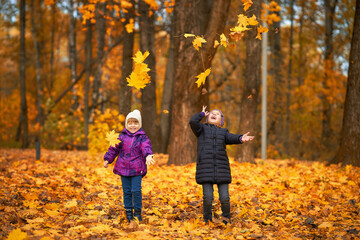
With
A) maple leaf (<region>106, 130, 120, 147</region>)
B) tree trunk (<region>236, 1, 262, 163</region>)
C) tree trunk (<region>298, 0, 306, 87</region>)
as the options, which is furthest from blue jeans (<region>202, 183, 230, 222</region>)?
tree trunk (<region>298, 0, 306, 87</region>)

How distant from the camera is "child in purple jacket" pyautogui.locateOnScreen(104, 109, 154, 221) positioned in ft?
15.3

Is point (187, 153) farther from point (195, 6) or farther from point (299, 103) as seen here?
point (299, 103)

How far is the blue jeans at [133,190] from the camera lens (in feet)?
15.4

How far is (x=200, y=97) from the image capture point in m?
9.42

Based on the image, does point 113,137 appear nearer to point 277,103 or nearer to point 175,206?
point 175,206

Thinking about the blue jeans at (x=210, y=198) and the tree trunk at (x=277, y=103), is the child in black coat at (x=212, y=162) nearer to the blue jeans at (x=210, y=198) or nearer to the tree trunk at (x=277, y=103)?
the blue jeans at (x=210, y=198)

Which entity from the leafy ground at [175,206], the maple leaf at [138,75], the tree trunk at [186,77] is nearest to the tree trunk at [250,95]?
the tree trunk at [186,77]

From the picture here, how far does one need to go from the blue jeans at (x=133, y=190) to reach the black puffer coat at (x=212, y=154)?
767mm

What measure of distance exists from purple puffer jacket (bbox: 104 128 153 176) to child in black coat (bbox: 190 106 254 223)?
68 centimetres

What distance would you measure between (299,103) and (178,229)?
17952 mm

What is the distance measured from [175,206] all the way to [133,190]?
47.8 inches

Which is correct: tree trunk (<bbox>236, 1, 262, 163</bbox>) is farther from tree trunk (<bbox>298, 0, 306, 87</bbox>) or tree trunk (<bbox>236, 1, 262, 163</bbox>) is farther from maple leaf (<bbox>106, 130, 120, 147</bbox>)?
tree trunk (<bbox>298, 0, 306, 87</bbox>)

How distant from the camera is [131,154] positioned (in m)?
4.69

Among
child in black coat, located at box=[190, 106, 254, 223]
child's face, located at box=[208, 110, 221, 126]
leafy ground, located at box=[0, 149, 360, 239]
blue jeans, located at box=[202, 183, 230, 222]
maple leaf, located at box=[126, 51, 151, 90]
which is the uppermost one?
maple leaf, located at box=[126, 51, 151, 90]
